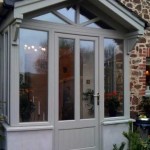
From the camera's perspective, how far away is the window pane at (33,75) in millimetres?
6133

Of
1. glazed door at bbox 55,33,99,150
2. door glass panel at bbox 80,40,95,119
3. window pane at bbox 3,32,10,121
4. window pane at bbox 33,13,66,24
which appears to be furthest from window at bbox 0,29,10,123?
door glass panel at bbox 80,40,95,119

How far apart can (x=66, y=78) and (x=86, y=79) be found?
0.55 m

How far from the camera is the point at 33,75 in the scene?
6285 mm

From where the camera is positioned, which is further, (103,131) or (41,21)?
(103,131)

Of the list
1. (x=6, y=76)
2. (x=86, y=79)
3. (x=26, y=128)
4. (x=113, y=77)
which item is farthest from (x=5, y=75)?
(x=113, y=77)

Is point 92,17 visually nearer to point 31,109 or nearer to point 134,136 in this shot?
point 31,109

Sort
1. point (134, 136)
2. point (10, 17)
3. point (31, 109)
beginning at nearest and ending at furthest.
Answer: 1. point (134, 136)
2. point (10, 17)
3. point (31, 109)

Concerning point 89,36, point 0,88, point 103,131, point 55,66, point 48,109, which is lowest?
point 103,131

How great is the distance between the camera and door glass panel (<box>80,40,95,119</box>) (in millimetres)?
Result: 6895

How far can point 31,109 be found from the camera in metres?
6.21

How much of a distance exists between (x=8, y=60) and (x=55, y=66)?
998 millimetres

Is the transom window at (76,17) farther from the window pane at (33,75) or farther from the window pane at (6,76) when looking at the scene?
the window pane at (6,76)

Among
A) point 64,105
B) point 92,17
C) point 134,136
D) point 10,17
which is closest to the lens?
point 134,136

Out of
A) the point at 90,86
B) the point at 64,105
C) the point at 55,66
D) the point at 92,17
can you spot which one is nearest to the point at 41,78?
the point at 55,66
